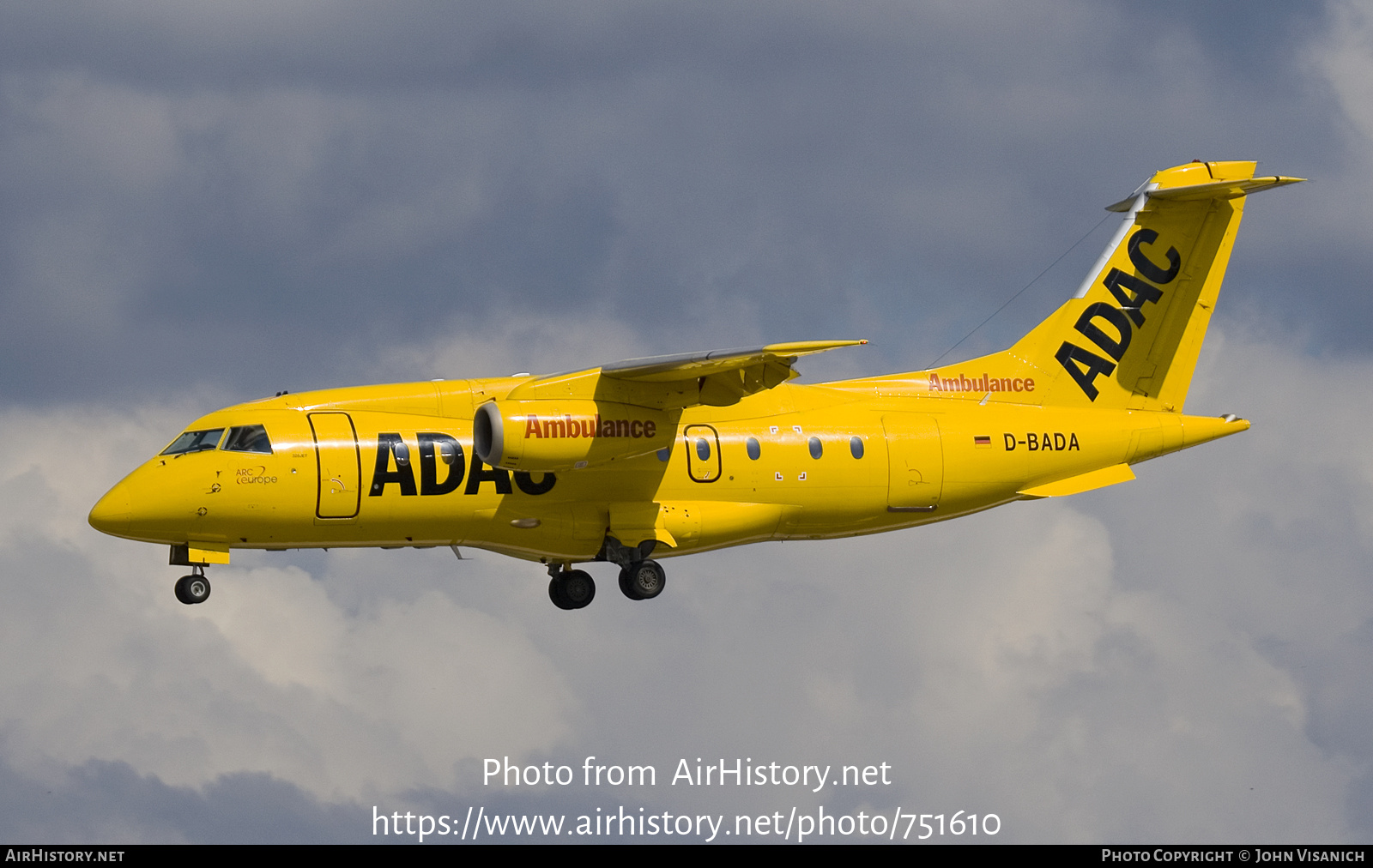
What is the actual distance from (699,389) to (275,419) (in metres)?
6.40

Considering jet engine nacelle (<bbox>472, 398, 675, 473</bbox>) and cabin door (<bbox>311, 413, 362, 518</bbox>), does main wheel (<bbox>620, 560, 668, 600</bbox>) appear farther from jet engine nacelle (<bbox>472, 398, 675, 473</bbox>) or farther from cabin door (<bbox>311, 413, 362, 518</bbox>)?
cabin door (<bbox>311, 413, 362, 518</bbox>)

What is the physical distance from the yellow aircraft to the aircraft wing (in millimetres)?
33

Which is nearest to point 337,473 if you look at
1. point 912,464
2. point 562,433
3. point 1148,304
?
point 562,433

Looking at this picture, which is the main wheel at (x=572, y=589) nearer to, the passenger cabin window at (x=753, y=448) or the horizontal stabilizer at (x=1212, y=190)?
the passenger cabin window at (x=753, y=448)

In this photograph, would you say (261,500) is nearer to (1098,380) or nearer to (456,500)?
(456,500)

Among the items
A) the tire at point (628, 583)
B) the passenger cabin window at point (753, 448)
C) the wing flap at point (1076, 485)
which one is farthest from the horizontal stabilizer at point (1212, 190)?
the tire at point (628, 583)

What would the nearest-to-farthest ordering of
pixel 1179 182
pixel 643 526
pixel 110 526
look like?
pixel 110 526 < pixel 643 526 < pixel 1179 182

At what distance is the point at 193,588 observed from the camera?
28594 millimetres

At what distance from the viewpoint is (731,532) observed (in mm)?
31078

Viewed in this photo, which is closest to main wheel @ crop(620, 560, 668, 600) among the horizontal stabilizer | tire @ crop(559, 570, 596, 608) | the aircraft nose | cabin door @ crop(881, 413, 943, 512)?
tire @ crop(559, 570, 596, 608)

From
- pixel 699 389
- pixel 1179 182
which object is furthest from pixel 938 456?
pixel 1179 182

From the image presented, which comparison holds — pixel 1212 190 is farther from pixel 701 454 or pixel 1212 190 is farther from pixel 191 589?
pixel 191 589

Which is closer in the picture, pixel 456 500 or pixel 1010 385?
pixel 456 500

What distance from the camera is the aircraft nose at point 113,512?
92.0 feet
